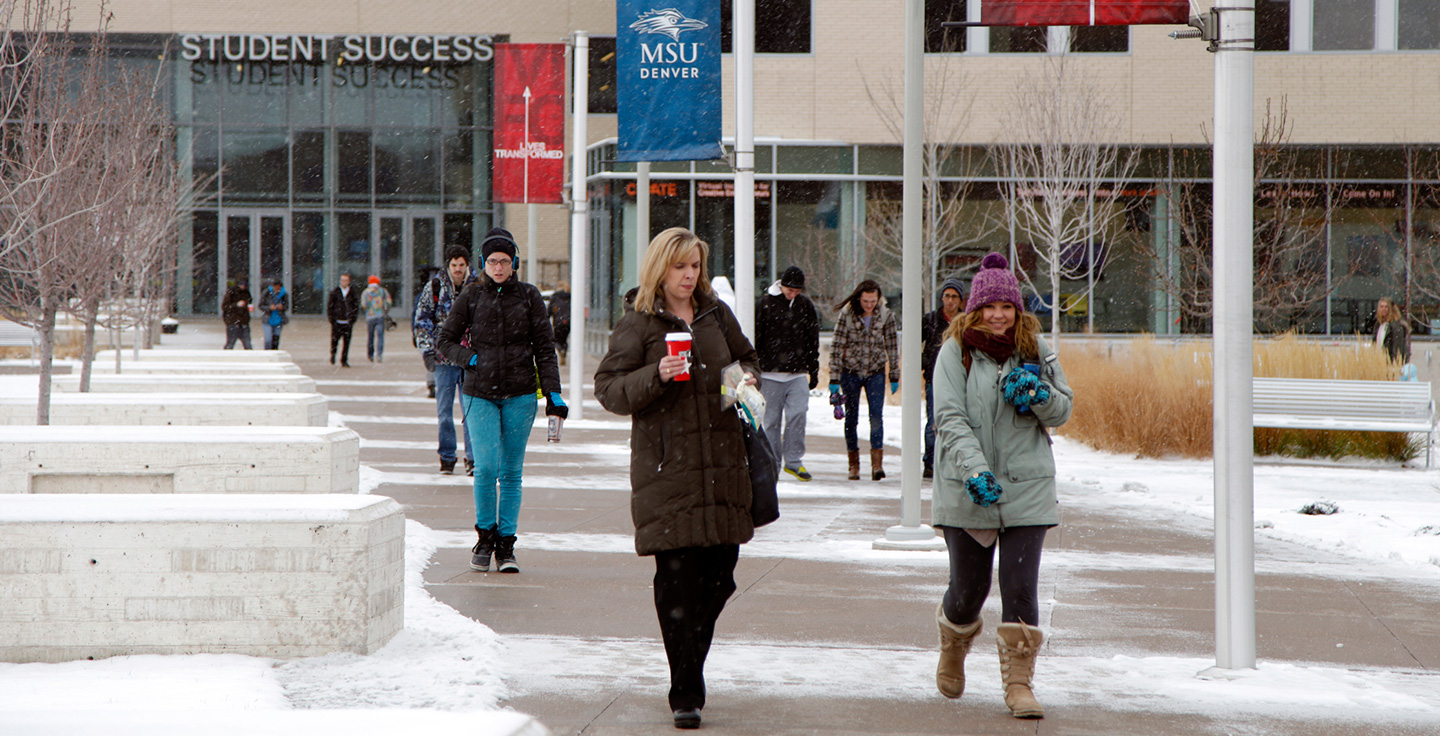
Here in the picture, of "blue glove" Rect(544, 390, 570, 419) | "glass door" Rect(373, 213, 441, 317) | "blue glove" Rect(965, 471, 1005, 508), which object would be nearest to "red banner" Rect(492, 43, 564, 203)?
"blue glove" Rect(544, 390, 570, 419)

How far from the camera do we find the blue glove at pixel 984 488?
508 cm

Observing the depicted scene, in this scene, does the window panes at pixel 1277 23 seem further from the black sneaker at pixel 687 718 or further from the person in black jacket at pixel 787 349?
the black sneaker at pixel 687 718

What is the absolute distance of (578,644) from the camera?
253 inches

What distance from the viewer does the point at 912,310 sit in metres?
9.34

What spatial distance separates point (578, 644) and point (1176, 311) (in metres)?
25.9

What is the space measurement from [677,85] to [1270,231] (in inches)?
630

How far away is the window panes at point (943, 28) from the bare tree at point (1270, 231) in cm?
505

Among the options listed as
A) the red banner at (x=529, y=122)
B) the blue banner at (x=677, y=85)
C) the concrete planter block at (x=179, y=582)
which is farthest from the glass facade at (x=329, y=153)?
the concrete planter block at (x=179, y=582)

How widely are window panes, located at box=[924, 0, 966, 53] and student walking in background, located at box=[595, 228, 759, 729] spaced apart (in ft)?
81.8

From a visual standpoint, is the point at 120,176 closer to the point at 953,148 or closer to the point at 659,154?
the point at 659,154

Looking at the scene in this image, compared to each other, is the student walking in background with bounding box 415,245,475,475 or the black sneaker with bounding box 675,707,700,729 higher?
the student walking in background with bounding box 415,245,475,475

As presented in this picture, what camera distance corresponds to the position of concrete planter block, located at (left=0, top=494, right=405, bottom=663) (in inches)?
223

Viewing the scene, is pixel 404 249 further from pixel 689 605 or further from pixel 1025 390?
pixel 1025 390

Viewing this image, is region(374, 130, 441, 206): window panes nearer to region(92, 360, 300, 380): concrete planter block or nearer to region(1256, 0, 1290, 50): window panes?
region(1256, 0, 1290, 50): window panes
